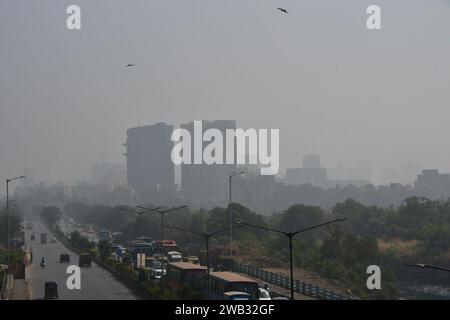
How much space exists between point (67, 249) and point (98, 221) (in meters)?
52.9

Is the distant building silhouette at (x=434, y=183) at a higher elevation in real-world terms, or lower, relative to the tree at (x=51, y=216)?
higher

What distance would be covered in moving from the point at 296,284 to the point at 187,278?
182 inches

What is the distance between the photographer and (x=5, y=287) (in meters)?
32.9

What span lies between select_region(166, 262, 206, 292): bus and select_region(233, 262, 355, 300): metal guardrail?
4.00 meters

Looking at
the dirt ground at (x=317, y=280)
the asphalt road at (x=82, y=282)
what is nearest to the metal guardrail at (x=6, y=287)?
→ the asphalt road at (x=82, y=282)

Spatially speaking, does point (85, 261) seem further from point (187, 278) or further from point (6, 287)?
point (187, 278)

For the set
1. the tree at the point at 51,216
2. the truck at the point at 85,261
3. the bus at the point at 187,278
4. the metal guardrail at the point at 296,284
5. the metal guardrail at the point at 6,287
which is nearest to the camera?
the metal guardrail at the point at 296,284

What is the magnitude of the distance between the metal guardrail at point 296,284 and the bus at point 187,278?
157 inches

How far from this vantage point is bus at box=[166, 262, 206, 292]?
3144 centimetres

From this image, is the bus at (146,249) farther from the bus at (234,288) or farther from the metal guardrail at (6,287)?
the bus at (234,288)

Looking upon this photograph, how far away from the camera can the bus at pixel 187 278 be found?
103ft

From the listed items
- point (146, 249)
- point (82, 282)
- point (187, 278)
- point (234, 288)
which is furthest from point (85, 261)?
point (234, 288)

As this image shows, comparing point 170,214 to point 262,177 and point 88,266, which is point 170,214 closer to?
point 88,266
